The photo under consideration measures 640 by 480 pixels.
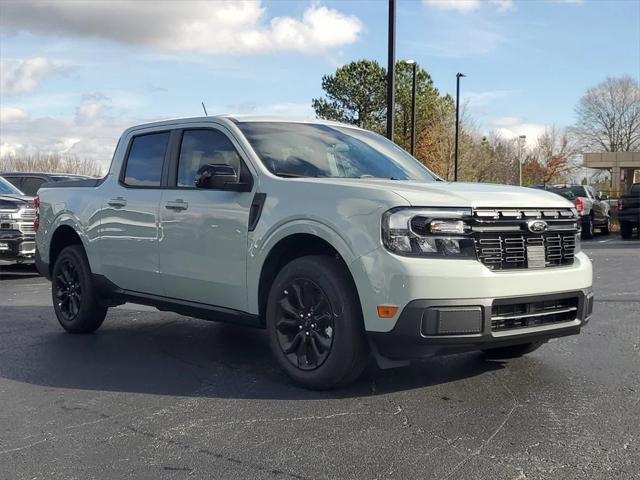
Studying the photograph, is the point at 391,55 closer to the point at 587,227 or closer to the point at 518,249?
the point at 587,227

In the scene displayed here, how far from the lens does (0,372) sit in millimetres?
5613

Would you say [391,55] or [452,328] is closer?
[452,328]

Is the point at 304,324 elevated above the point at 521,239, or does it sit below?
below

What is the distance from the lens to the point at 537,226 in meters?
4.70

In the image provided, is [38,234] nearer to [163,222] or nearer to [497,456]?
[163,222]

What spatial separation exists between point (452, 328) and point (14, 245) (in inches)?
380

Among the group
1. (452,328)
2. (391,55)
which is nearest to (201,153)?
(452,328)

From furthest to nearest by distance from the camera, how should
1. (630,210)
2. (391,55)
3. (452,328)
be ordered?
1. (630,210)
2. (391,55)
3. (452,328)

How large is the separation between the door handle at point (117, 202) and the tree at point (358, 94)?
37395 mm

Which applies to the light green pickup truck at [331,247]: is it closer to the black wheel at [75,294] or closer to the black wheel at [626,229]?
the black wheel at [75,294]

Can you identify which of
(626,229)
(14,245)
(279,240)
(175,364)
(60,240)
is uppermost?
(279,240)

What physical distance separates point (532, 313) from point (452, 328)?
63 cm

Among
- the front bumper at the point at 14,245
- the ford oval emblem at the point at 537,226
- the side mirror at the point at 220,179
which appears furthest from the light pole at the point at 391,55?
the ford oval emblem at the point at 537,226

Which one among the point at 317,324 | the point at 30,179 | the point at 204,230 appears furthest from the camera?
the point at 30,179
